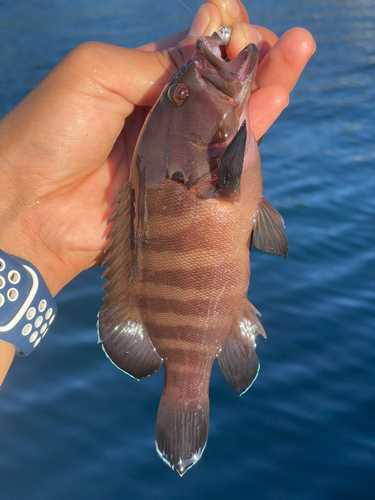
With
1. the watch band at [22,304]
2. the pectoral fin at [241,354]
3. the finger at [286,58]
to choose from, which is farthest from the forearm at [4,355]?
the finger at [286,58]

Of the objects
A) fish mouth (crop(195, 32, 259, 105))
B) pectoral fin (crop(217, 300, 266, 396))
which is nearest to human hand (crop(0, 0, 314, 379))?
fish mouth (crop(195, 32, 259, 105))

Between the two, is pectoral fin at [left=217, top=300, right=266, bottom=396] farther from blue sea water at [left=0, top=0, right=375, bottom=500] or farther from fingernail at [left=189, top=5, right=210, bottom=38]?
blue sea water at [left=0, top=0, right=375, bottom=500]

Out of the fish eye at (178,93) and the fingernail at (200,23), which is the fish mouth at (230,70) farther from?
the fingernail at (200,23)

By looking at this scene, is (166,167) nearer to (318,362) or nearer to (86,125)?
(86,125)

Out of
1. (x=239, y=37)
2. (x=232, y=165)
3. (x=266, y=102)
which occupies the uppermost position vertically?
(x=239, y=37)

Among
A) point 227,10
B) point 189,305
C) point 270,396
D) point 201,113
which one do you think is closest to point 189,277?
point 189,305

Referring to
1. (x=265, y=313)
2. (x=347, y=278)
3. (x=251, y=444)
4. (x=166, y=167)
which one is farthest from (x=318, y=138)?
(x=166, y=167)

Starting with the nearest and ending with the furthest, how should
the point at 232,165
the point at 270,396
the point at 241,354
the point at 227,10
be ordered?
1. the point at 232,165
2. the point at 241,354
3. the point at 227,10
4. the point at 270,396

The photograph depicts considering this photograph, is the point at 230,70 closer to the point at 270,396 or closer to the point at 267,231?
the point at 267,231
